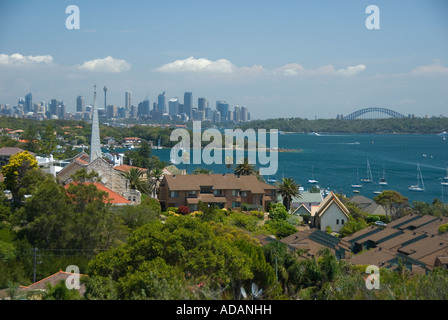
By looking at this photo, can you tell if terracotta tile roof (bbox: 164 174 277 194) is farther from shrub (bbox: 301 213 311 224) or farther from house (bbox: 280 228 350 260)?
house (bbox: 280 228 350 260)

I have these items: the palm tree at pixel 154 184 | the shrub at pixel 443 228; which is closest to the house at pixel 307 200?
the palm tree at pixel 154 184

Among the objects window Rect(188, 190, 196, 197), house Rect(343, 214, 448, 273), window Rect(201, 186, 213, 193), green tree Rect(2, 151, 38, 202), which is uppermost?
green tree Rect(2, 151, 38, 202)

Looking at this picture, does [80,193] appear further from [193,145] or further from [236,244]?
[193,145]

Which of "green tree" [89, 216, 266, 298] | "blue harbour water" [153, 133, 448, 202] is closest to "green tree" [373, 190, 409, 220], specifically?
"blue harbour water" [153, 133, 448, 202]

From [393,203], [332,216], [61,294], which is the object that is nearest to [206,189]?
[332,216]

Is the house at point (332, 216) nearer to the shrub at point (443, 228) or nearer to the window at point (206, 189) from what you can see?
the shrub at point (443, 228)

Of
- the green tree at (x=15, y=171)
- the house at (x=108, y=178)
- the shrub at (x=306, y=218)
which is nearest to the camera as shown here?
the green tree at (x=15, y=171)
